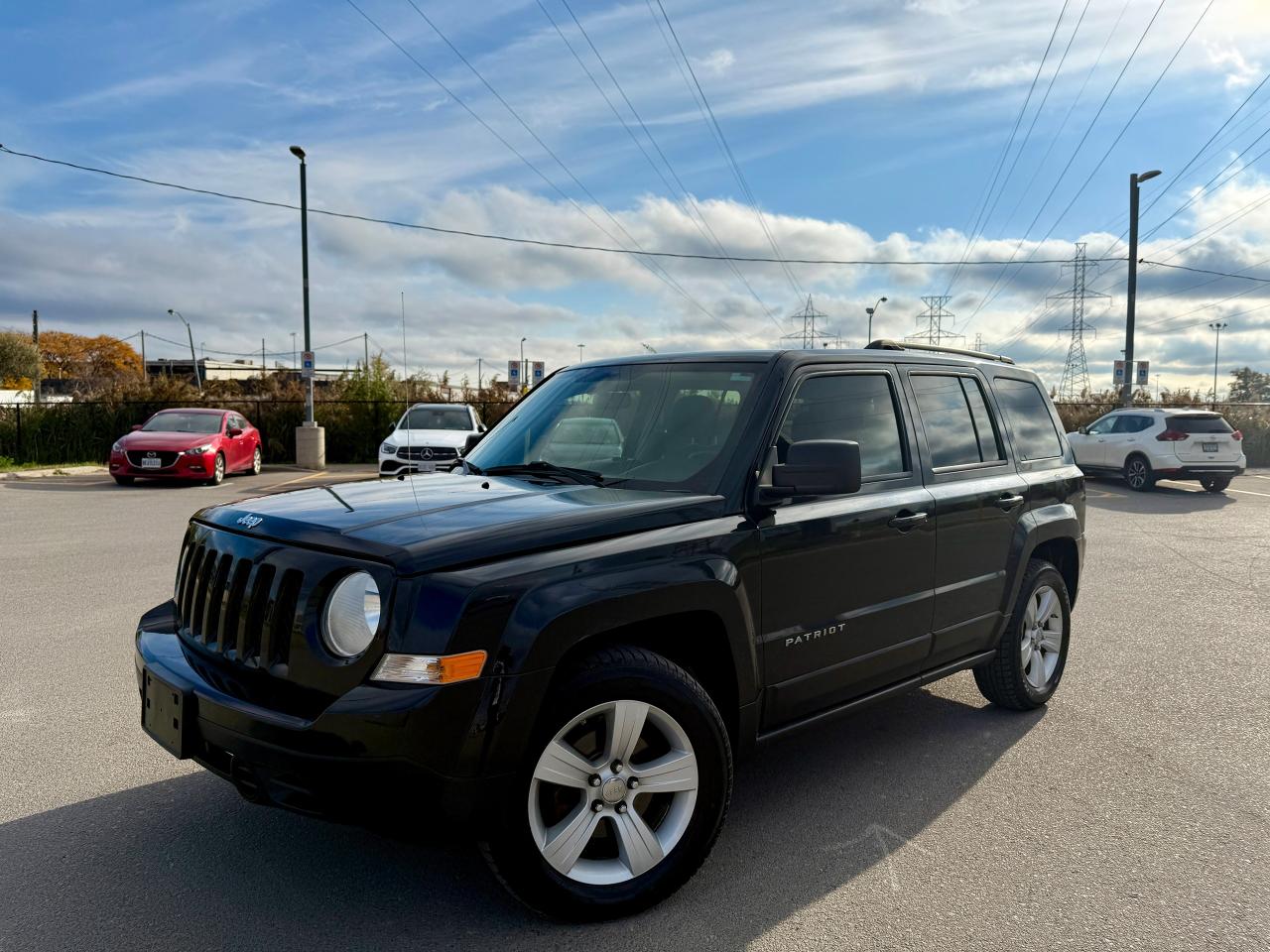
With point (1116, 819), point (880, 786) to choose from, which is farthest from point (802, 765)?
point (1116, 819)

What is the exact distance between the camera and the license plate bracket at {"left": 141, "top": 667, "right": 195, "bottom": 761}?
2.98 m

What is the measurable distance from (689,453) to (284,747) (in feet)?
5.81

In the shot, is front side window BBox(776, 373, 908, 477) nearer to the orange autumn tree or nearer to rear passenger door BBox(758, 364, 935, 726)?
rear passenger door BBox(758, 364, 935, 726)

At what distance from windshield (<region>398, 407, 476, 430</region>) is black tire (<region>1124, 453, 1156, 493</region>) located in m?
13.3

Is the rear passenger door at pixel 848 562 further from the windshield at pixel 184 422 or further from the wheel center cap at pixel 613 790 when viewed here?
the windshield at pixel 184 422

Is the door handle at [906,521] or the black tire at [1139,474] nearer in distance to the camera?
the door handle at [906,521]

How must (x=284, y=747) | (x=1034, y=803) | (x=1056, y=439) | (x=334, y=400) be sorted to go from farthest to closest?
(x=334, y=400) < (x=1056, y=439) < (x=1034, y=803) < (x=284, y=747)

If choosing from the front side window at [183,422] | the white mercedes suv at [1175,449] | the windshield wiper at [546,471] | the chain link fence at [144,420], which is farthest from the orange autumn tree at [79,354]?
the windshield wiper at [546,471]

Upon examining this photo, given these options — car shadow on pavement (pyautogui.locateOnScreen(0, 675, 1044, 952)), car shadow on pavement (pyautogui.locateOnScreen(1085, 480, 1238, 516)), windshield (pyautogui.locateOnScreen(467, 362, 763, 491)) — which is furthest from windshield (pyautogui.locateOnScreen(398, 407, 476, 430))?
car shadow on pavement (pyautogui.locateOnScreen(0, 675, 1044, 952))

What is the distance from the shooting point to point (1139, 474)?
19312mm

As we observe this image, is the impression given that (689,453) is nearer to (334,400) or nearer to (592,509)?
(592,509)

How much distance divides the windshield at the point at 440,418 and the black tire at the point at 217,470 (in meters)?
3.40

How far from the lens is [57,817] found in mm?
3666

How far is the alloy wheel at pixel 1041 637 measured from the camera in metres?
5.06
